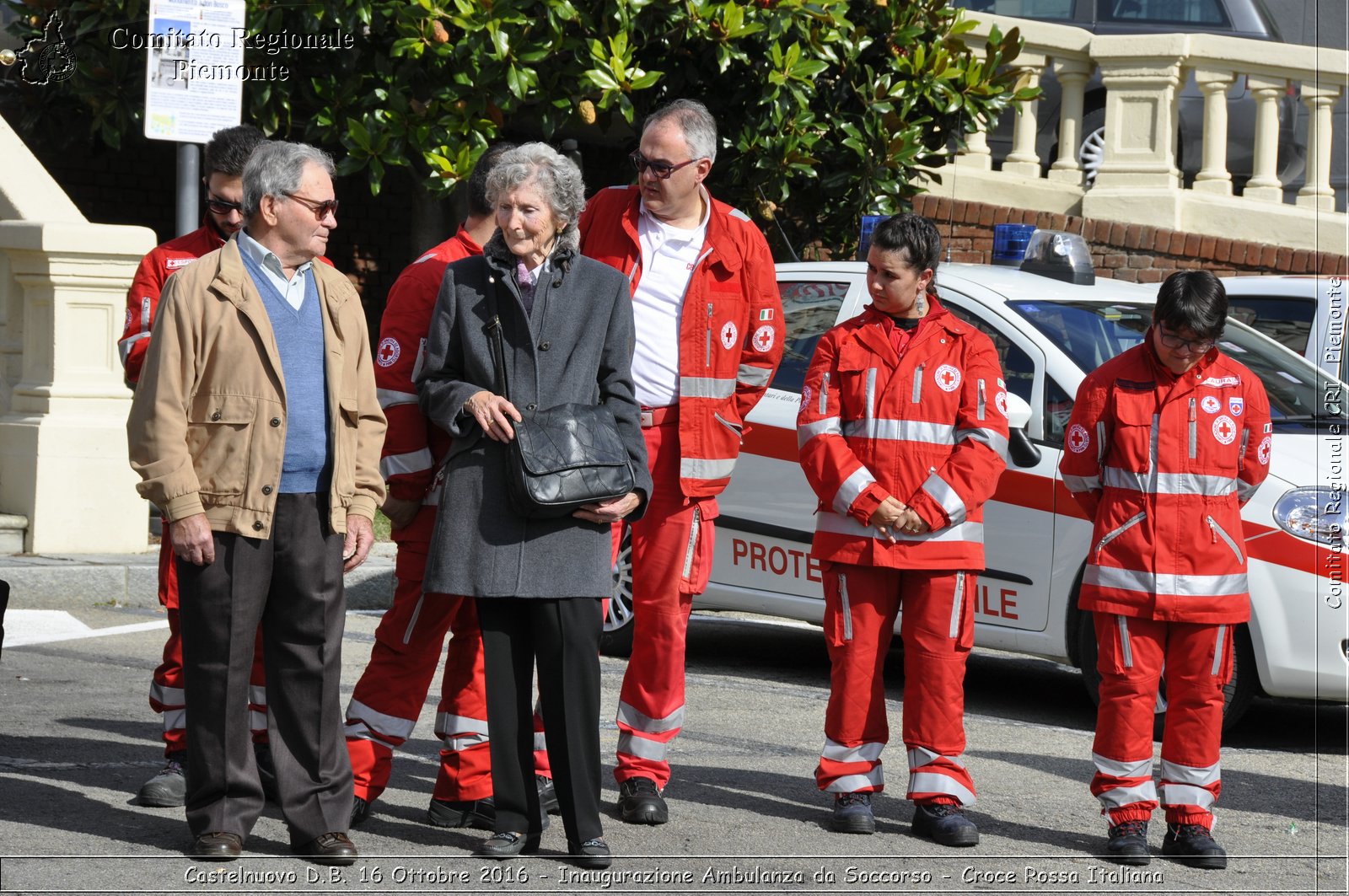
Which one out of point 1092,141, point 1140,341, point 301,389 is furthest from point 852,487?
point 1092,141

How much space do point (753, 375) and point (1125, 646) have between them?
4.72 ft

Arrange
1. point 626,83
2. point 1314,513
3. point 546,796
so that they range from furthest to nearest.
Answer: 1. point 626,83
2. point 1314,513
3. point 546,796

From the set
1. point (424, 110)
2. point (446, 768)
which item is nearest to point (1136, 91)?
point (424, 110)

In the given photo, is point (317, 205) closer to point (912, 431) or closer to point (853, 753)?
point (912, 431)

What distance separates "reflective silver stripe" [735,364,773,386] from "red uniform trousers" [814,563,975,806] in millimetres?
648

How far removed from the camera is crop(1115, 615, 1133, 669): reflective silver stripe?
5500 millimetres

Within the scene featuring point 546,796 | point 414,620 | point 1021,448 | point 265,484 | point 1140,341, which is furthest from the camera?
point 1140,341

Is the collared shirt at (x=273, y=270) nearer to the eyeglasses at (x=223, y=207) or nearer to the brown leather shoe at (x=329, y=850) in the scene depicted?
the eyeglasses at (x=223, y=207)

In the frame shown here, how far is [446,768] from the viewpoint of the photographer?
17.8 ft

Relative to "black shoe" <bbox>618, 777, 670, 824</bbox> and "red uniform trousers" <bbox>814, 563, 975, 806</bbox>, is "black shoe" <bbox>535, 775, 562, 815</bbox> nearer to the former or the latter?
"black shoe" <bbox>618, 777, 670, 824</bbox>

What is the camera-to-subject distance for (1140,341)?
764cm

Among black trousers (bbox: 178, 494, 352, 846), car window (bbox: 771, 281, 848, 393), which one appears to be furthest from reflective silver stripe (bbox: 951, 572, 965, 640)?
car window (bbox: 771, 281, 848, 393)

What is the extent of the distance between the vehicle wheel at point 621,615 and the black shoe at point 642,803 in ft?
8.85

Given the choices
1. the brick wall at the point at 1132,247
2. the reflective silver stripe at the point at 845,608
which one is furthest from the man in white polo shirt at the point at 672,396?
the brick wall at the point at 1132,247
